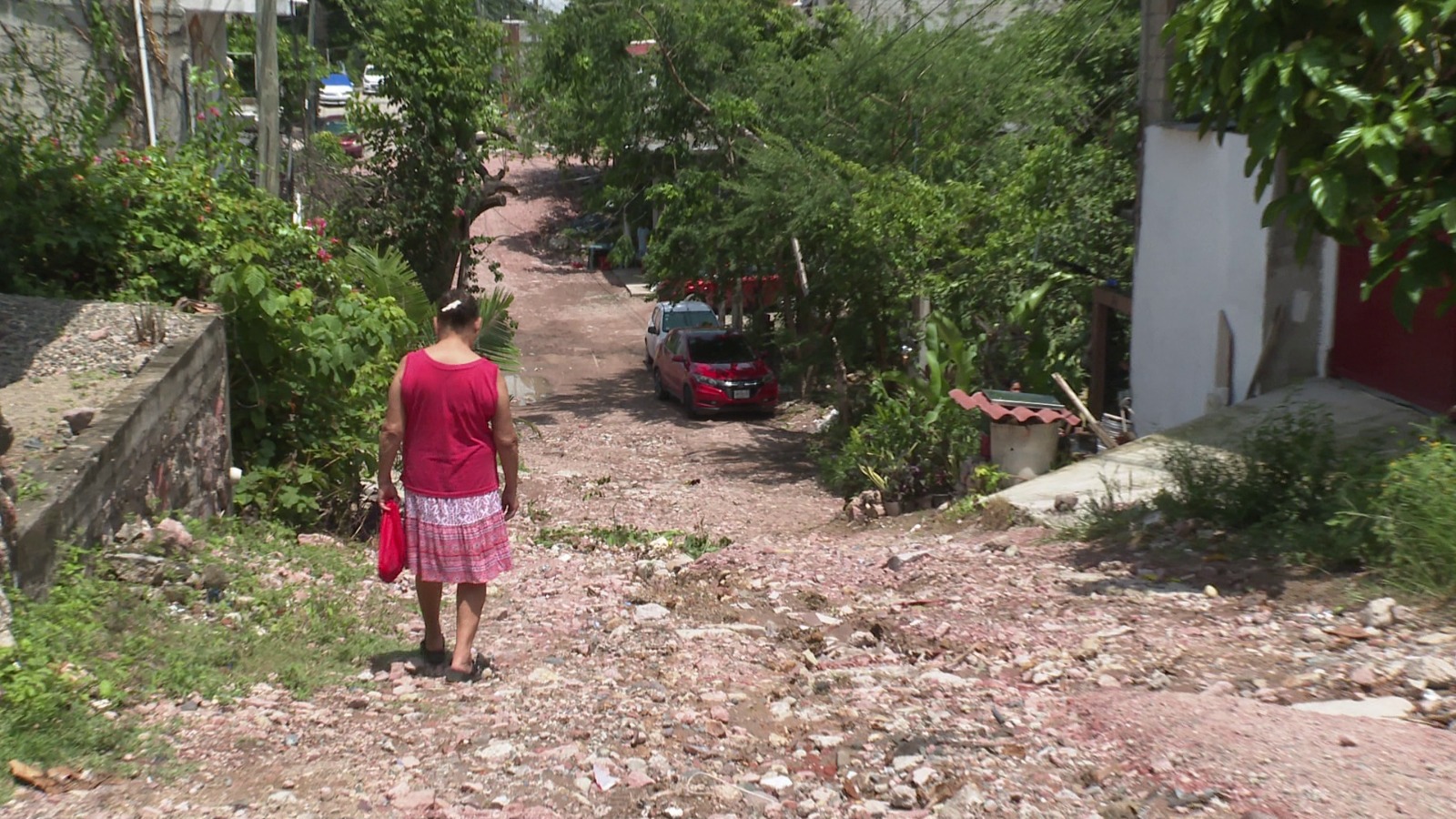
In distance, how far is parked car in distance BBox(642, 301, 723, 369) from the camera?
29.7 metres

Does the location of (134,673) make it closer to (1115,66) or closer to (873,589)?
(873,589)

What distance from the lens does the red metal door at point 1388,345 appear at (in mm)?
8859

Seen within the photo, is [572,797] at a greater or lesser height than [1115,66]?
lesser

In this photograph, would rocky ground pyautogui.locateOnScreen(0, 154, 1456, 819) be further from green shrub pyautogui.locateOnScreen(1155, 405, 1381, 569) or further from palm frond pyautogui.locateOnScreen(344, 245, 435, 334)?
palm frond pyautogui.locateOnScreen(344, 245, 435, 334)

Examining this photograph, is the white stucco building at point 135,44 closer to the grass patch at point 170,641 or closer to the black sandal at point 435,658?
the grass patch at point 170,641

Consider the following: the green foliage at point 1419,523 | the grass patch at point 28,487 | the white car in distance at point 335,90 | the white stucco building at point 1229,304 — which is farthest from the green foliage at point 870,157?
the white car in distance at point 335,90

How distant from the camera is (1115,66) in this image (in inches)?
859

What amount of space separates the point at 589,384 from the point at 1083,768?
25260 millimetres

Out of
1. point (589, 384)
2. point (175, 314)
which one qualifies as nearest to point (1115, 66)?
point (589, 384)

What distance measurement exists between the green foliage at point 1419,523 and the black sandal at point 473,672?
13.6 feet

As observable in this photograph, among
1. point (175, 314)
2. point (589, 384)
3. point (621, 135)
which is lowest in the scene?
point (589, 384)

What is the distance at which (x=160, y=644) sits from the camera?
17.5 feet

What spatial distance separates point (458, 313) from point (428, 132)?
18.3 m

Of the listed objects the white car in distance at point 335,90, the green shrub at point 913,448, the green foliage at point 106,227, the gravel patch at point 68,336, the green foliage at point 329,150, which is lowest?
the green shrub at point 913,448
